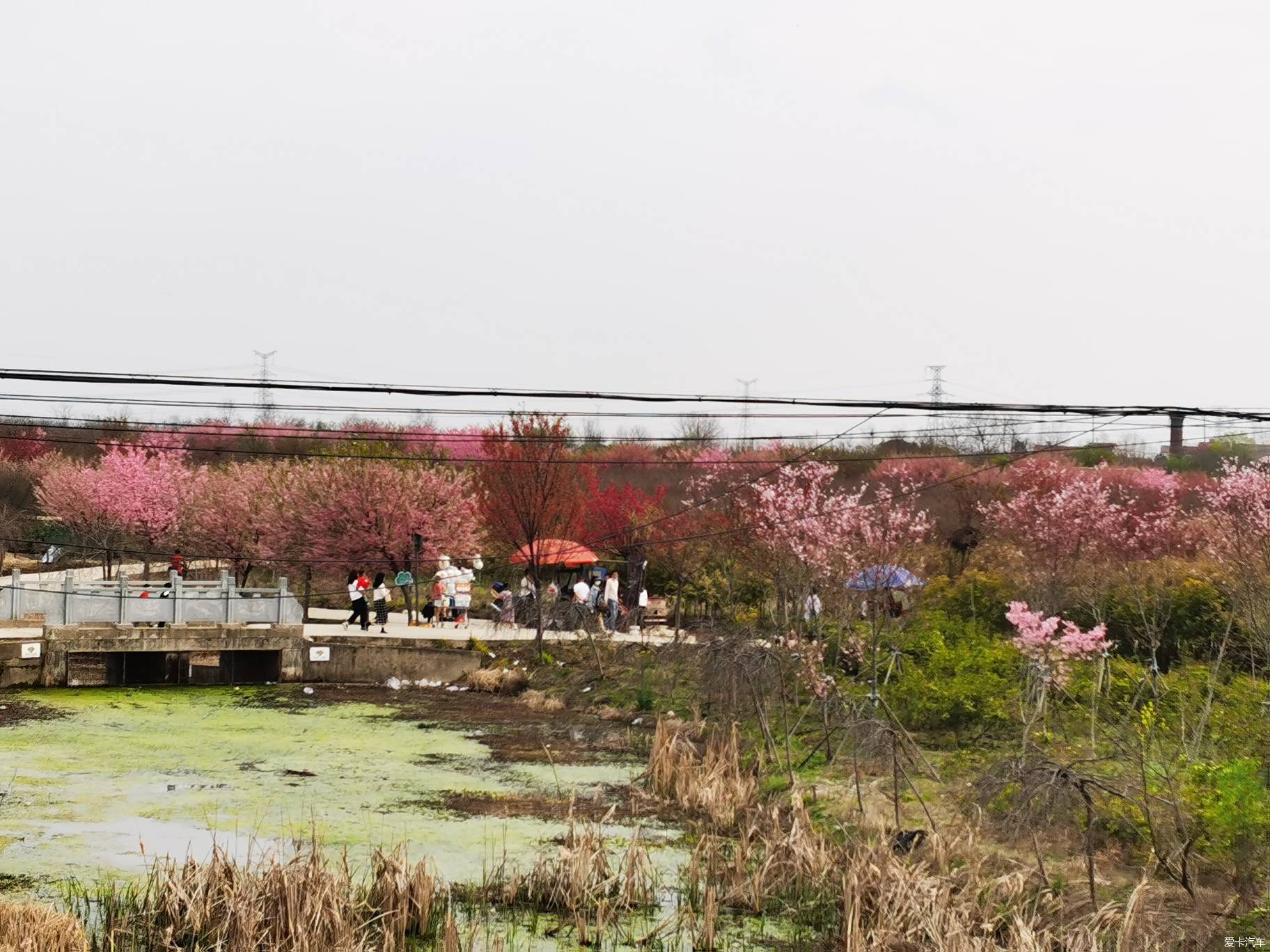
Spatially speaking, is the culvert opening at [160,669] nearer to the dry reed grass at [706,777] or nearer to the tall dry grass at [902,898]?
the dry reed grass at [706,777]

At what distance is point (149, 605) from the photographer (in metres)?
30.0

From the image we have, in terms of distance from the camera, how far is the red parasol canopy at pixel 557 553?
33.5 m

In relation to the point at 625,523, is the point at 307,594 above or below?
below

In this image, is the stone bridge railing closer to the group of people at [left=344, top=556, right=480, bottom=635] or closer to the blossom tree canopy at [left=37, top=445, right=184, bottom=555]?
the group of people at [left=344, top=556, right=480, bottom=635]

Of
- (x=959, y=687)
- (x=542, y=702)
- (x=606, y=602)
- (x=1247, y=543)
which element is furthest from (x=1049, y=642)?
(x=606, y=602)

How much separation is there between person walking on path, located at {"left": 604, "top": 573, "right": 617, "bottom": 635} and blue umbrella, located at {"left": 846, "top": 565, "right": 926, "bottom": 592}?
6.42 m

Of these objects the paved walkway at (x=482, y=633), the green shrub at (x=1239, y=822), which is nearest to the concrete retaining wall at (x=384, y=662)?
the paved walkway at (x=482, y=633)

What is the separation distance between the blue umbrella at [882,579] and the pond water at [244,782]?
5.16 meters

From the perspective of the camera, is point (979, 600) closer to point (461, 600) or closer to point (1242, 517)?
point (1242, 517)

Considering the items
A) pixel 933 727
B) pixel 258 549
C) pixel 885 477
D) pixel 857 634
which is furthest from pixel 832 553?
pixel 885 477

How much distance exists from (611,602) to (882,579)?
30.8ft

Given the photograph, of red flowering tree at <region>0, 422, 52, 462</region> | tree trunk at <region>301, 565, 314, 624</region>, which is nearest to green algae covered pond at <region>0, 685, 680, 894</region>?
tree trunk at <region>301, 565, 314, 624</region>

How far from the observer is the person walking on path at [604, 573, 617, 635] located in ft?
105

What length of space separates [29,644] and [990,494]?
86.3ft
